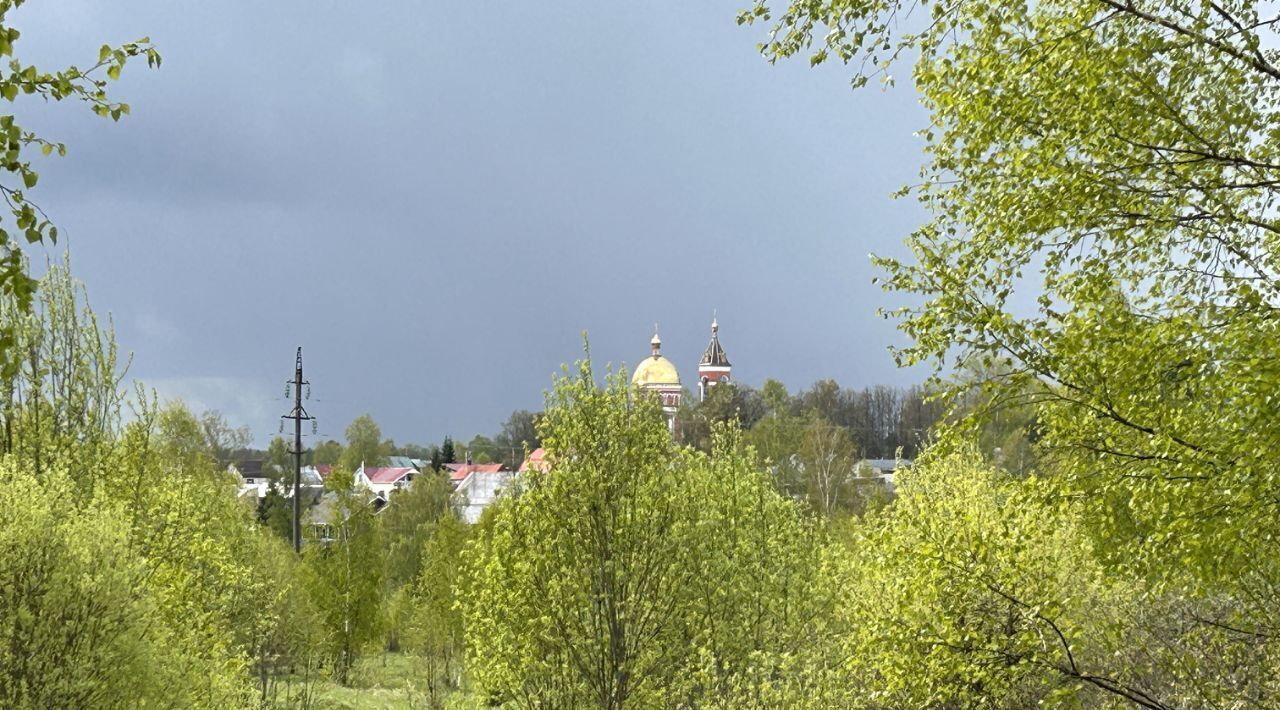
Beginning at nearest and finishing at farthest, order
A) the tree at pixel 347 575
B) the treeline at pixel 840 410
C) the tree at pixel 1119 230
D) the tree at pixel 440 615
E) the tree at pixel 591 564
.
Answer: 1. the tree at pixel 1119 230
2. the tree at pixel 591 564
3. the tree at pixel 440 615
4. the tree at pixel 347 575
5. the treeline at pixel 840 410

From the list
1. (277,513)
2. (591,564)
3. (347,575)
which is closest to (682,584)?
(591,564)

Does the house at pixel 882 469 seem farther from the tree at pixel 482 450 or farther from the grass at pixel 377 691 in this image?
the tree at pixel 482 450

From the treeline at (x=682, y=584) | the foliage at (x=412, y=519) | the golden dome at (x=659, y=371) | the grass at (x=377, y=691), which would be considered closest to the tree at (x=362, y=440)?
the golden dome at (x=659, y=371)

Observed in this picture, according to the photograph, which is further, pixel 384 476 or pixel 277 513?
pixel 384 476

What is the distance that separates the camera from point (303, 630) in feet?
105

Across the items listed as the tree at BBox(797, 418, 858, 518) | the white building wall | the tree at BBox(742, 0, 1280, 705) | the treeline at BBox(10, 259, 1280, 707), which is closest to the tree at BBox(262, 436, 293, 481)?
the white building wall

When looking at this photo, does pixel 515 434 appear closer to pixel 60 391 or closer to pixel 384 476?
pixel 384 476

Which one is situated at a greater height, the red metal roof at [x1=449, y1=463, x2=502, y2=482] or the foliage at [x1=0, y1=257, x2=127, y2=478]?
the red metal roof at [x1=449, y1=463, x2=502, y2=482]

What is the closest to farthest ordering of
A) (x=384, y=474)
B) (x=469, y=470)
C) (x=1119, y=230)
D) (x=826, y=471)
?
(x=1119, y=230) < (x=826, y=471) < (x=469, y=470) < (x=384, y=474)

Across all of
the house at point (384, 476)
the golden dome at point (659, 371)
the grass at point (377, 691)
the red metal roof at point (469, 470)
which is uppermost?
the golden dome at point (659, 371)

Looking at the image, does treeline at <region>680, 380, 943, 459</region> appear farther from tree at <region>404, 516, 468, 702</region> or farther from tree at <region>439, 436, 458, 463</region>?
tree at <region>404, 516, 468, 702</region>

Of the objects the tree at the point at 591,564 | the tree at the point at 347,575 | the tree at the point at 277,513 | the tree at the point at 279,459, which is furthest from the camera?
the tree at the point at 279,459

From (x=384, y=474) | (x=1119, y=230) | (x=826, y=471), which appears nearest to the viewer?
(x=1119, y=230)

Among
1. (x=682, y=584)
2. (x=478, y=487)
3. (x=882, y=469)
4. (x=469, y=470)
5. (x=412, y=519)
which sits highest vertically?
(x=469, y=470)
